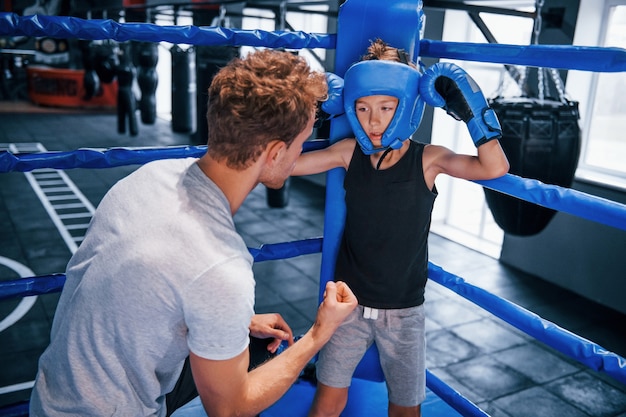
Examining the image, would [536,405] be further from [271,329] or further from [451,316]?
[271,329]

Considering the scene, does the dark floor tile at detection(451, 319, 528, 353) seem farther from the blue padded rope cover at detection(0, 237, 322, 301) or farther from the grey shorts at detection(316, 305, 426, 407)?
the blue padded rope cover at detection(0, 237, 322, 301)

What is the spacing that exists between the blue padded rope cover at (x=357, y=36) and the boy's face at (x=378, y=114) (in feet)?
0.65

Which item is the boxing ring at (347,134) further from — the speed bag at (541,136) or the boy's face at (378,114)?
the speed bag at (541,136)

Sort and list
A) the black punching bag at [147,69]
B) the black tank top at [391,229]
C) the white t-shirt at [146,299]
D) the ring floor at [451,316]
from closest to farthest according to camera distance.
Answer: the white t-shirt at [146,299] → the black tank top at [391,229] → the ring floor at [451,316] → the black punching bag at [147,69]

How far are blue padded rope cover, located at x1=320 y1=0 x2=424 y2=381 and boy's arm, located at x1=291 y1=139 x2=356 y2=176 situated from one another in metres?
0.07

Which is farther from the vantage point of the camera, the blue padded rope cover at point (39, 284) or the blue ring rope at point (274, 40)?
the blue padded rope cover at point (39, 284)

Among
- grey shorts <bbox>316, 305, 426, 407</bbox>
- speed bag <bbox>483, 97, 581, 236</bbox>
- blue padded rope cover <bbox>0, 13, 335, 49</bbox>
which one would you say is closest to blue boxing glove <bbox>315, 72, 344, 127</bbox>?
blue padded rope cover <bbox>0, 13, 335, 49</bbox>

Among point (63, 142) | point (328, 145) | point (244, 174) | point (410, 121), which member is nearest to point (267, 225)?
point (328, 145)

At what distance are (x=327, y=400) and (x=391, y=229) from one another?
561 mm

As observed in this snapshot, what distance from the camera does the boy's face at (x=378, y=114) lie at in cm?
148

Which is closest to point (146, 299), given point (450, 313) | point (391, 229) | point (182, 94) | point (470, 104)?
point (391, 229)

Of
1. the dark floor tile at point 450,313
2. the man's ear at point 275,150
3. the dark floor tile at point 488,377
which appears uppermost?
the man's ear at point 275,150

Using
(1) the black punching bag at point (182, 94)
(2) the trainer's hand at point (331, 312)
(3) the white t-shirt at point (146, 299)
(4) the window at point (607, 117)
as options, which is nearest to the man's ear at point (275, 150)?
(3) the white t-shirt at point (146, 299)

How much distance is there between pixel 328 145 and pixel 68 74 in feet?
38.7
